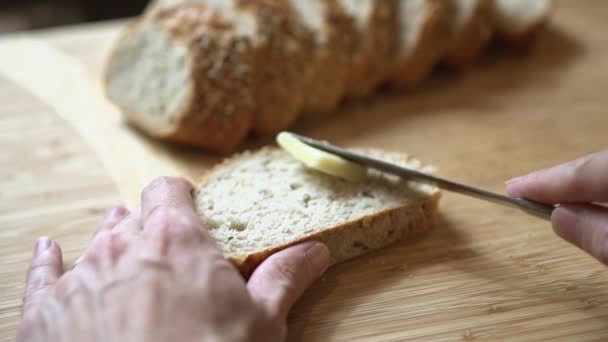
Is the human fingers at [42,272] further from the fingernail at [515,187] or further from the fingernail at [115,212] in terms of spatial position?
the fingernail at [515,187]

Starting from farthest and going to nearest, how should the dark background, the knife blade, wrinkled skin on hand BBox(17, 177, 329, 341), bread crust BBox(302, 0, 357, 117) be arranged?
the dark background
bread crust BBox(302, 0, 357, 117)
the knife blade
wrinkled skin on hand BBox(17, 177, 329, 341)

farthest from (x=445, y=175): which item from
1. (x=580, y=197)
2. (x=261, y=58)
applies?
(x=261, y=58)

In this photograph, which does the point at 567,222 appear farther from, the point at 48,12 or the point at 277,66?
the point at 48,12

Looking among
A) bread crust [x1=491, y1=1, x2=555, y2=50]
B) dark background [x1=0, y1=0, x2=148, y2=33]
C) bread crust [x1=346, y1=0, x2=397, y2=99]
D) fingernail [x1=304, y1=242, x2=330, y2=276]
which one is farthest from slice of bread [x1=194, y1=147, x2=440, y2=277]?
dark background [x1=0, y1=0, x2=148, y2=33]

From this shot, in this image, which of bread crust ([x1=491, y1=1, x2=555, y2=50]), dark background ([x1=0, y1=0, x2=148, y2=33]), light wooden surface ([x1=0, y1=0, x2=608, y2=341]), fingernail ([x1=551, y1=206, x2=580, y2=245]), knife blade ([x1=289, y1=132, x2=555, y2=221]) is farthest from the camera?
dark background ([x1=0, y1=0, x2=148, y2=33])

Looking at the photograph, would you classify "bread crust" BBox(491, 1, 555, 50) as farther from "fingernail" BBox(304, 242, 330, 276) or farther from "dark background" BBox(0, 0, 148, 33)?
"dark background" BBox(0, 0, 148, 33)

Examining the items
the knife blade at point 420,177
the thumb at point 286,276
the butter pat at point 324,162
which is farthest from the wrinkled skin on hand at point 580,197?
the thumb at point 286,276
